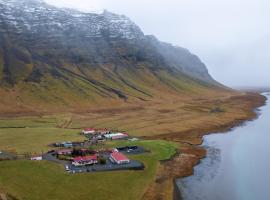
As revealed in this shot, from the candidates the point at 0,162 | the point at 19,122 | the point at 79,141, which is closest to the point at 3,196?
the point at 0,162

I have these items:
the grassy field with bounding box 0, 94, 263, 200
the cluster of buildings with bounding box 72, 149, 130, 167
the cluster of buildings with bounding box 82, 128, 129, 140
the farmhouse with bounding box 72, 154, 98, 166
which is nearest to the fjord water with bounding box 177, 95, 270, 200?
the grassy field with bounding box 0, 94, 263, 200

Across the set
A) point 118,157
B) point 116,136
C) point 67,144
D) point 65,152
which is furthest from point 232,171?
point 67,144

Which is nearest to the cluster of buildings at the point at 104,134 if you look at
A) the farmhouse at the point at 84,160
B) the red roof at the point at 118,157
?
the red roof at the point at 118,157

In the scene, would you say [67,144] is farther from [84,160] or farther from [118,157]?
[84,160]

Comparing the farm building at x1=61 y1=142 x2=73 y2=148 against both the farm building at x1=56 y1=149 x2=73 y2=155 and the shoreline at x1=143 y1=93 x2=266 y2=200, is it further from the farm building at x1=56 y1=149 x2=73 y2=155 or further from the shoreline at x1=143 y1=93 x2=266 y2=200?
the shoreline at x1=143 y1=93 x2=266 y2=200

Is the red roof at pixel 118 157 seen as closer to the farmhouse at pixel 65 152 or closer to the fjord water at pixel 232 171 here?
the farmhouse at pixel 65 152

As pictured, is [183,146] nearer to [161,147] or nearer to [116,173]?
[161,147]
